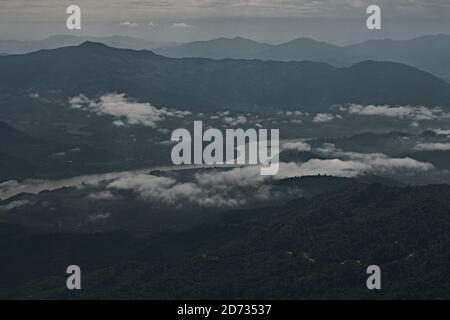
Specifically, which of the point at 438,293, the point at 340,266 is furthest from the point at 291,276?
the point at 438,293
